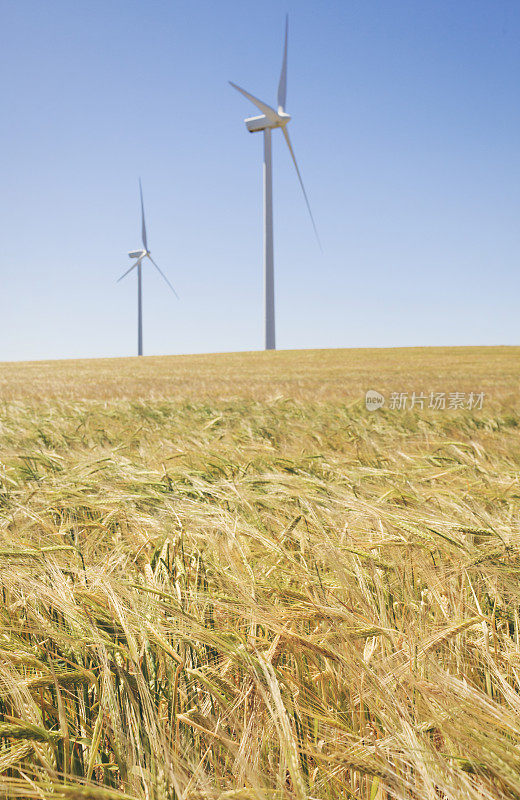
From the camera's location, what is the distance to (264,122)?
1495 inches

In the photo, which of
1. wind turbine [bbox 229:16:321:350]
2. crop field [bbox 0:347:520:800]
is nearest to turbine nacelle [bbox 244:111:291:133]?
wind turbine [bbox 229:16:321:350]

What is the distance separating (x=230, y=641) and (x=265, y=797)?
16.9 inches

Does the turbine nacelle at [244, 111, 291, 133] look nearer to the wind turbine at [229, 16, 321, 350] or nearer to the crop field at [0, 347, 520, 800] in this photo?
the wind turbine at [229, 16, 321, 350]

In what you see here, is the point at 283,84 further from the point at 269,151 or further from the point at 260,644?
the point at 260,644

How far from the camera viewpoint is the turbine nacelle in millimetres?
35938

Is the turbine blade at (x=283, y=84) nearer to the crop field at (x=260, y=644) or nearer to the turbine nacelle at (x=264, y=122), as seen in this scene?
the turbine nacelle at (x=264, y=122)

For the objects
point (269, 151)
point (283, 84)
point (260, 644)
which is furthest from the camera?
point (269, 151)

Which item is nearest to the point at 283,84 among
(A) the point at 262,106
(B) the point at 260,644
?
(A) the point at 262,106

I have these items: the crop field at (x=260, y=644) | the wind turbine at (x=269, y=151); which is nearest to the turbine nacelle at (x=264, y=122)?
the wind turbine at (x=269, y=151)

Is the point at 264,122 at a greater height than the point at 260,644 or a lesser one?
greater

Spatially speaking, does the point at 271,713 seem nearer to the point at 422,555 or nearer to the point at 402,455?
the point at 422,555

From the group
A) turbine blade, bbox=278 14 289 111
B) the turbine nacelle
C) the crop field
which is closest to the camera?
the crop field

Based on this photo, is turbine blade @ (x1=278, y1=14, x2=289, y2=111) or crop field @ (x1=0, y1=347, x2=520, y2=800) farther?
turbine blade @ (x1=278, y1=14, x2=289, y2=111)

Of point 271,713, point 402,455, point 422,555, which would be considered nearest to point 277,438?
point 402,455
